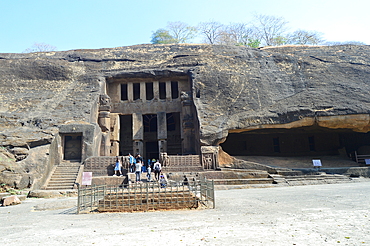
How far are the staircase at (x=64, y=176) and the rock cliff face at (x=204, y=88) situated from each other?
67cm

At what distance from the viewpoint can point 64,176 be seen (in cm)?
1448

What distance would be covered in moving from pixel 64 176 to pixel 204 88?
434 inches

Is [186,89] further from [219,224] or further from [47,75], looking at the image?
[219,224]

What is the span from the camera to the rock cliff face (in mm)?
15922

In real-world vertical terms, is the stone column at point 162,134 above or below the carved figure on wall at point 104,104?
below

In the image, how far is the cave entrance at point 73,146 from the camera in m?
16.5

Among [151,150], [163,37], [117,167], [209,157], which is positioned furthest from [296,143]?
[163,37]

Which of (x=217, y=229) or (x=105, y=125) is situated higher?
(x=105, y=125)

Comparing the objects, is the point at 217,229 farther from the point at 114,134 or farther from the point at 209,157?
the point at 114,134

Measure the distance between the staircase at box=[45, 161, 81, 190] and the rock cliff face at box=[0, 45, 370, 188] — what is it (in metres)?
0.67

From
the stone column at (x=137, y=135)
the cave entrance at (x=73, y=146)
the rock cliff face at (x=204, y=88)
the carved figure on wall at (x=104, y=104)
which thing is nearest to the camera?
the rock cliff face at (x=204, y=88)

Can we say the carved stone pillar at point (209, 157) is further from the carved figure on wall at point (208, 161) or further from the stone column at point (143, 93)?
the stone column at point (143, 93)

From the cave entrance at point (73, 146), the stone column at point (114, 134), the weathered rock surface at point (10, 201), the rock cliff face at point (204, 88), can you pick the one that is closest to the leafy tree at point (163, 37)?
the rock cliff face at point (204, 88)

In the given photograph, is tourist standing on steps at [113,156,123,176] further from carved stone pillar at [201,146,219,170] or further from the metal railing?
the metal railing
